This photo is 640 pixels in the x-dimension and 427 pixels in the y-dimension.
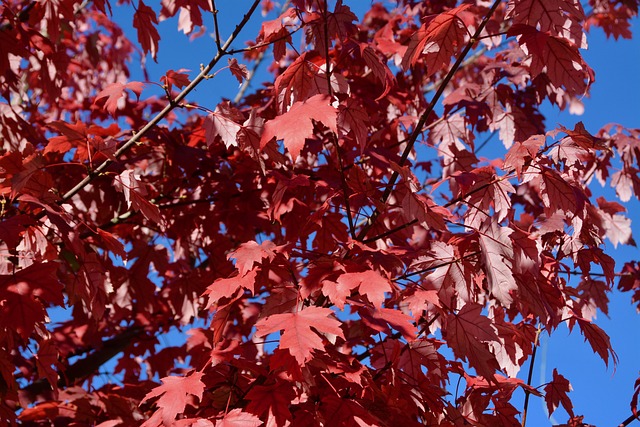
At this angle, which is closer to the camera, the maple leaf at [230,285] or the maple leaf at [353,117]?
the maple leaf at [230,285]

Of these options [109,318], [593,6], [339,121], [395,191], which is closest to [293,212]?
[395,191]

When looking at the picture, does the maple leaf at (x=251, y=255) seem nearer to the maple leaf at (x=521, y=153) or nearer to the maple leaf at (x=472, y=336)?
the maple leaf at (x=472, y=336)

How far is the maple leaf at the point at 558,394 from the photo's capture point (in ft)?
9.16

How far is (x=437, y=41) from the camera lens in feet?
7.91

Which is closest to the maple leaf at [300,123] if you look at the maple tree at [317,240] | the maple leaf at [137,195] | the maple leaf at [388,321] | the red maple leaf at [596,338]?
the maple tree at [317,240]

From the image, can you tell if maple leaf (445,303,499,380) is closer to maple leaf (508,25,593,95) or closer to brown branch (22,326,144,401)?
maple leaf (508,25,593,95)

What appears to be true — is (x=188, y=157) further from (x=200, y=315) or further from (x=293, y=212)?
(x=200, y=315)

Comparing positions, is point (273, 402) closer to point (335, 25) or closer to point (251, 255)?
point (251, 255)

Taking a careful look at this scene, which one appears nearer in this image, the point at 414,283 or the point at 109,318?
the point at 414,283

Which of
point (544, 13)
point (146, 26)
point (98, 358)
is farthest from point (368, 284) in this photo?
point (98, 358)

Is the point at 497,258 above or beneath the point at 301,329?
above

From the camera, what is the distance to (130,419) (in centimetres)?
306

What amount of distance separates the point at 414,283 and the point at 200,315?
2.87 metres

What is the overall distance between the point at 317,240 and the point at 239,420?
96cm
